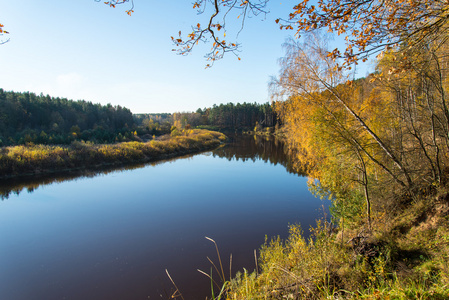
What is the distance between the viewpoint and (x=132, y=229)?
9.38m

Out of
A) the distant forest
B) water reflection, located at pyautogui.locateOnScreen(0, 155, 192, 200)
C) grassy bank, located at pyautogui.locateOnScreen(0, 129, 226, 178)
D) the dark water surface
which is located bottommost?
the dark water surface

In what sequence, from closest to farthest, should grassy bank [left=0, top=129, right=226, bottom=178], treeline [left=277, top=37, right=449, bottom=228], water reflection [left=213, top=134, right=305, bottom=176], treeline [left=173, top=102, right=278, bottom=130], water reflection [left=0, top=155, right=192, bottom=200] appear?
treeline [left=277, top=37, right=449, bottom=228] < water reflection [left=0, top=155, right=192, bottom=200] < grassy bank [left=0, top=129, right=226, bottom=178] < water reflection [left=213, top=134, right=305, bottom=176] < treeline [left=173, top=102, right=278, bottom=130]

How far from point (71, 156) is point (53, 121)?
28.4 metres

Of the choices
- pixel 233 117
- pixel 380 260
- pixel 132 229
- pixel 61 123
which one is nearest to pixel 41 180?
pixel 132 229

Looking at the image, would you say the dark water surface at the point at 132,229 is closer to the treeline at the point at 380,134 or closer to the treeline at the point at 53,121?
the treeline at the point at 380,134

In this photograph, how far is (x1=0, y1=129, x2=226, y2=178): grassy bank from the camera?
60.2 feet

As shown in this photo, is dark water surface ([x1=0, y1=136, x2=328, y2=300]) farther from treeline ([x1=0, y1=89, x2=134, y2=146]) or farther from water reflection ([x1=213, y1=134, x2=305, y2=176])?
treeline ([x1=0, y1=89, x2=134, y2=146])

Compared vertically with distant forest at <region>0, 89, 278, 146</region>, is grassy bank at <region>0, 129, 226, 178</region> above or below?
below

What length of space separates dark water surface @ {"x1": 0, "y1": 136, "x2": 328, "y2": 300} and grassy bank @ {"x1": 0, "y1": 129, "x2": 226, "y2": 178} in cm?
280

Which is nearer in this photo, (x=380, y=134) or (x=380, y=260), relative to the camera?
(x=380, y=260)

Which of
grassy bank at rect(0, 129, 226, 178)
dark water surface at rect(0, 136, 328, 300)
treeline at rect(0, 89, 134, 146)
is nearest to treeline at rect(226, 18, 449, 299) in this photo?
dark water surface at rect(0, 136, 328, 300)

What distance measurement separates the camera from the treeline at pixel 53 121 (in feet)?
93.7

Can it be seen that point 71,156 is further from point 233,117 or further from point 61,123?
point 233,117

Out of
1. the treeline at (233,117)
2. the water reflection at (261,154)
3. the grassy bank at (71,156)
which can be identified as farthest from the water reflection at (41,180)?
the treeline at (233,117)
